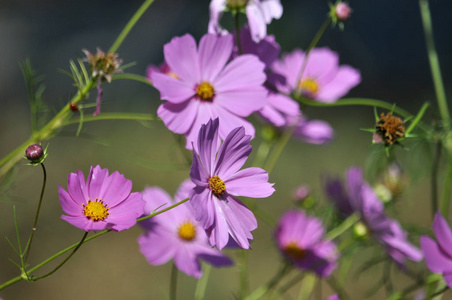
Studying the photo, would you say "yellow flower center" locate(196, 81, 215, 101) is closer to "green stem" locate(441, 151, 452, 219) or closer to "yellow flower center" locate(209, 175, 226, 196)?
"yellow flower center" locate(209, 175, 226, 196)

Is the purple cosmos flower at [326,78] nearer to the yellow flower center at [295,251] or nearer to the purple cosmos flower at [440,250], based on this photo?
the yellow flower center at [295,251]

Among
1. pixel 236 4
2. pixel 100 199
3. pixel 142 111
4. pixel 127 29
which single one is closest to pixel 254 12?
pixel 236 4

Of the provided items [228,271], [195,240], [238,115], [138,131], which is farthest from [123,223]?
[138,131]

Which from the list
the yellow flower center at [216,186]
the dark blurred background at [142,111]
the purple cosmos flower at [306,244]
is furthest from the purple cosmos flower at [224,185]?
the dark blurred background at [142,111]

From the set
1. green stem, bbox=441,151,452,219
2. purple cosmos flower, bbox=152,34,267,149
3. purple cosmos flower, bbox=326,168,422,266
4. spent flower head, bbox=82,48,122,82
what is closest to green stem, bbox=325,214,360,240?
purple cosmos flower, bbox=326,168,422,266

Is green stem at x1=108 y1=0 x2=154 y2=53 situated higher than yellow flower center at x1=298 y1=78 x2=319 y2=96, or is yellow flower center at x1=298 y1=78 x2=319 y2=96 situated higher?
yellow flower center at x1=298 y1=78 x2=319 y2=96
